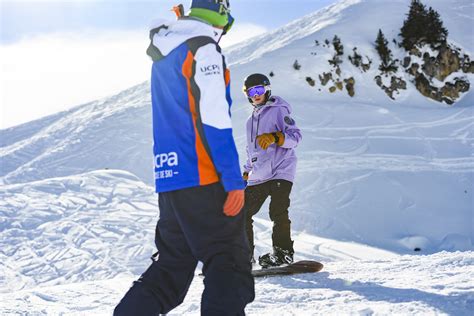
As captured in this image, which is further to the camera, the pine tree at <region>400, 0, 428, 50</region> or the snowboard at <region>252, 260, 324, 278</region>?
the pine tree at <region>400, 0, 428, 50</region>

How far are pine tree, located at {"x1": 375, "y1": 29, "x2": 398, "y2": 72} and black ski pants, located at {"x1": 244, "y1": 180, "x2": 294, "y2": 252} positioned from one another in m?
19.7

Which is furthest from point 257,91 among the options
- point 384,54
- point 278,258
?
point 384,54

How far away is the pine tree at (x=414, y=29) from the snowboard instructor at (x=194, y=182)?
24.5 metres

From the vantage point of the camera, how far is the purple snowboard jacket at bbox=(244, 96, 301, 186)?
4.57m

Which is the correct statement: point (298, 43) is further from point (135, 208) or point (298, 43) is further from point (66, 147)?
point (135, 208)

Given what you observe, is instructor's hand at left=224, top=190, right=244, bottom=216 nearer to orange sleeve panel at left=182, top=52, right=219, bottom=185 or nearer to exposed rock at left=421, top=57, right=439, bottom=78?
orange sleeve panel at left=182, top=52, right=219, bottom=185

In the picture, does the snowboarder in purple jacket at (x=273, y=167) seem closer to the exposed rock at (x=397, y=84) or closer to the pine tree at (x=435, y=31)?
the exposed rock at (x=397, y=84)

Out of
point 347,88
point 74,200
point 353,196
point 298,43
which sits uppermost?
point 298,43

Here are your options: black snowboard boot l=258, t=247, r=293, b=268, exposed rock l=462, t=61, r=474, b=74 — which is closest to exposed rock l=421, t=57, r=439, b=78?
exposed rock l=462, t=61, r=474, b=74

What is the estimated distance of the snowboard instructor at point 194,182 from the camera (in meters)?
2.17

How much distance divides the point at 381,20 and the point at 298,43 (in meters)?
6.20

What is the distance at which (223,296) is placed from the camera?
6.82 feet

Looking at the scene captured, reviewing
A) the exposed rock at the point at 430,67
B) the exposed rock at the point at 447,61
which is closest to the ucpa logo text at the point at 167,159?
the exposed rock at the point at 430,67

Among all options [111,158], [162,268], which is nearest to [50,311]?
[162,268]
